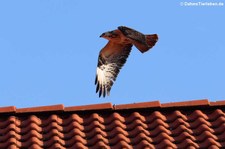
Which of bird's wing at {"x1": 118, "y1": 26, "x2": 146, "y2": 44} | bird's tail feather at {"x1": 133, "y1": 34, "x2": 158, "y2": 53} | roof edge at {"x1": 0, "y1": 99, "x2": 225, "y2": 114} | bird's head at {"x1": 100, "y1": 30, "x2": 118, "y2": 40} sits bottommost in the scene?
roof edge at {"x1": 0, "y1": 99, "x2": 225, "y2": 114}

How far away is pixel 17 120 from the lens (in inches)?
442

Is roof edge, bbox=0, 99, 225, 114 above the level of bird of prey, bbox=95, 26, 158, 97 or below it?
below

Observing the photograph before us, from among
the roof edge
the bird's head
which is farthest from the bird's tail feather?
the roof edge

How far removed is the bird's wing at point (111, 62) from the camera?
48.0 ft

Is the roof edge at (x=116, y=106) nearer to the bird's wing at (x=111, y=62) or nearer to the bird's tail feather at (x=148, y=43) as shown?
the bird's wing at (x=111, y=62)

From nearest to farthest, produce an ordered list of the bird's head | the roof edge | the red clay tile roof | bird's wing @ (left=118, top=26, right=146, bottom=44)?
1. the red clay tile roof
2. the roof edge
3. bird's wing @ (left=118, top=26, right=146, bottom=44)
4. the bird's head

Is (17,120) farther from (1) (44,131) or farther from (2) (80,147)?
(2) (80,147)

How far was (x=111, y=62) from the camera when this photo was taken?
1516cm

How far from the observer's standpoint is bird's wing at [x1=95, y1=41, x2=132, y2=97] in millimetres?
14633

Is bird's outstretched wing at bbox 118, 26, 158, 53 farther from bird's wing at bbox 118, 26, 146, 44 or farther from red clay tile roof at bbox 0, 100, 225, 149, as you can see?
red clay tile roof at bbox 0, 100, 225, 149

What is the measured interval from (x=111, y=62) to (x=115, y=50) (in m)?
0.23

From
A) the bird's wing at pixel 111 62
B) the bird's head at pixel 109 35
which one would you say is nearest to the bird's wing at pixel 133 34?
the bird's head at pixel 109 35

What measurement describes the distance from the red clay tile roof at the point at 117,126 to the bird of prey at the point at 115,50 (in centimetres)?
252

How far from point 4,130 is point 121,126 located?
4.32ft
